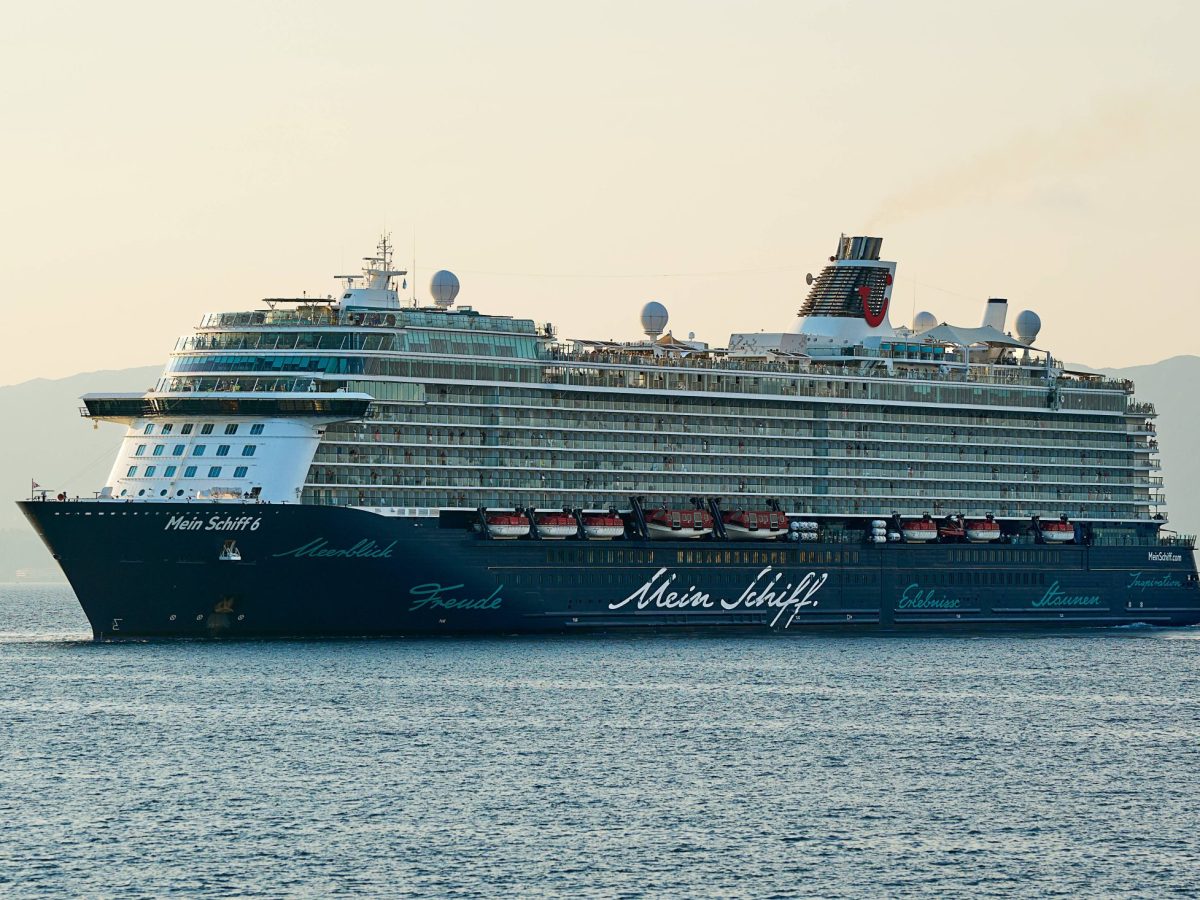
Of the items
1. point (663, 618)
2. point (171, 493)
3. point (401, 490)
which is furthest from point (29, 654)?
point (663, 618)

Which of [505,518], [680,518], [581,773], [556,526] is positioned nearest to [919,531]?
[680,518]

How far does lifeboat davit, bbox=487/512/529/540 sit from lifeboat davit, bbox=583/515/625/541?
379 centimetres

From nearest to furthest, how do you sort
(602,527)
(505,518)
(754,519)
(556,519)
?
1. (505,518)
2. (556,519)
3. (602,527)
4. (754,519)

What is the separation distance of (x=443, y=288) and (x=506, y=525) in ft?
42.1

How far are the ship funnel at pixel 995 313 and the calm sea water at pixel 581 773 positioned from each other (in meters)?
35.5

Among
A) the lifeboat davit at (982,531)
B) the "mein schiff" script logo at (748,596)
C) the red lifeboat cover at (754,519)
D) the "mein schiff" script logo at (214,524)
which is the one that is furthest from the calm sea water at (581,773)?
the lifeboat davit at (982,531)

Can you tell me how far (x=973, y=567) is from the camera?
11669 cm

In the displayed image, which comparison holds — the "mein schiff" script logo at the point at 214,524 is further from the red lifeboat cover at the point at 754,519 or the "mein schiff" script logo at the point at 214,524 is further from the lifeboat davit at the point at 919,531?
the lifeboat davit at the point at 919,531

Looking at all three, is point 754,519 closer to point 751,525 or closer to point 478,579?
point 751,525

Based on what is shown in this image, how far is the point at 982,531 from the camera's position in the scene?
117750 mm

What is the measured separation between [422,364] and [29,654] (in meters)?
23.6

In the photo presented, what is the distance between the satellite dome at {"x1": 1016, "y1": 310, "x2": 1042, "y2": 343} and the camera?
129 metres

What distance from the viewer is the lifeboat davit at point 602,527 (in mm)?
103500

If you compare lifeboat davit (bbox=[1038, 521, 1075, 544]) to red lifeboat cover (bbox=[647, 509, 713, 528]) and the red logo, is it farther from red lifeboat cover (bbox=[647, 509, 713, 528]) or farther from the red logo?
red lifeboat cover (bbox=[647, 509, 713, 528])
